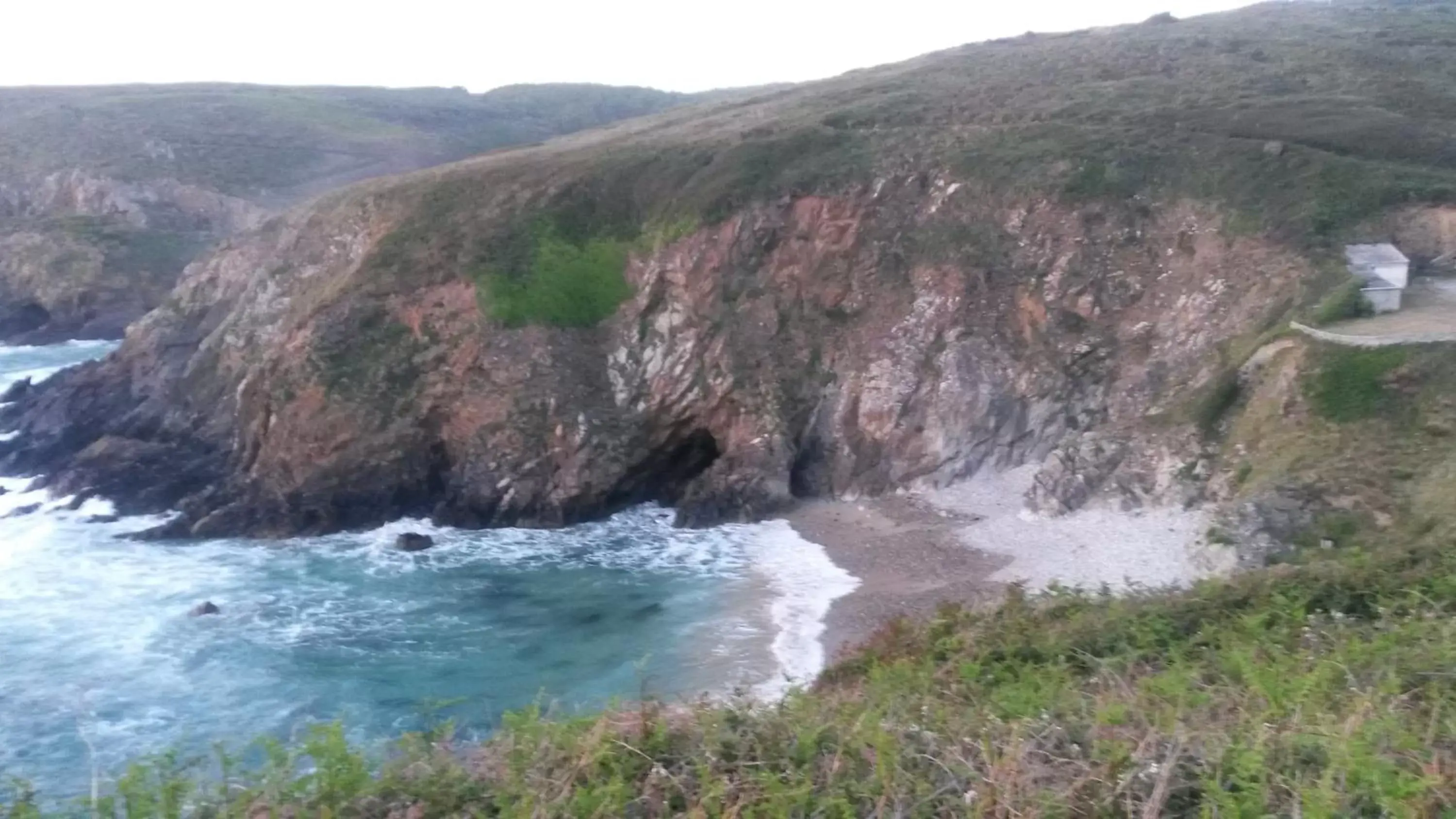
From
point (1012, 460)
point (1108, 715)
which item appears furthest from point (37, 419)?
point (1108, 715)

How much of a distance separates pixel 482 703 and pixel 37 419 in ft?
78.8

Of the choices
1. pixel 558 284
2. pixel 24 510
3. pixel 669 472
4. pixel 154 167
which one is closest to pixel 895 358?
pixel 669 472

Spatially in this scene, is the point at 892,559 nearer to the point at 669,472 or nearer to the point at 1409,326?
the point at 669,472

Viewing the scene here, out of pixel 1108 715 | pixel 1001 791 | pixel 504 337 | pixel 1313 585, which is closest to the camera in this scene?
pixel 1001 791

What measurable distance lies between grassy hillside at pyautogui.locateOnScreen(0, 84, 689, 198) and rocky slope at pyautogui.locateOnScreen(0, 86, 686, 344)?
15 cm

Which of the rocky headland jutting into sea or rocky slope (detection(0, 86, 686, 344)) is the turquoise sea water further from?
rocky slope (detection(0, 86, 686, 344))

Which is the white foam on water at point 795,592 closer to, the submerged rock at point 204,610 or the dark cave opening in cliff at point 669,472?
the dark cave opening in cliff at point 669,472

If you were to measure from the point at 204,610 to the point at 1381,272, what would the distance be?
25504 mm

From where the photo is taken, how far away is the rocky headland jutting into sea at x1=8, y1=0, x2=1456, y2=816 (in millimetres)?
19859

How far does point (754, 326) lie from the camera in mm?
30625

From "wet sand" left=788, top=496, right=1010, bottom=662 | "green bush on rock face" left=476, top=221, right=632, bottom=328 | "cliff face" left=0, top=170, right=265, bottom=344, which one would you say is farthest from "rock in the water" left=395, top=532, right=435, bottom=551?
"cliff face" left=0, top=170, right=265, bottom=344

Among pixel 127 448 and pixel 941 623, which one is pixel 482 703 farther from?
pixel 127 448

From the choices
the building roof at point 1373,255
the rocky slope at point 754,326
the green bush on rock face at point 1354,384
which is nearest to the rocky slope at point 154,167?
the rocky slope at point 754,326

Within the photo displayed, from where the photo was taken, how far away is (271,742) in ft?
23.2
